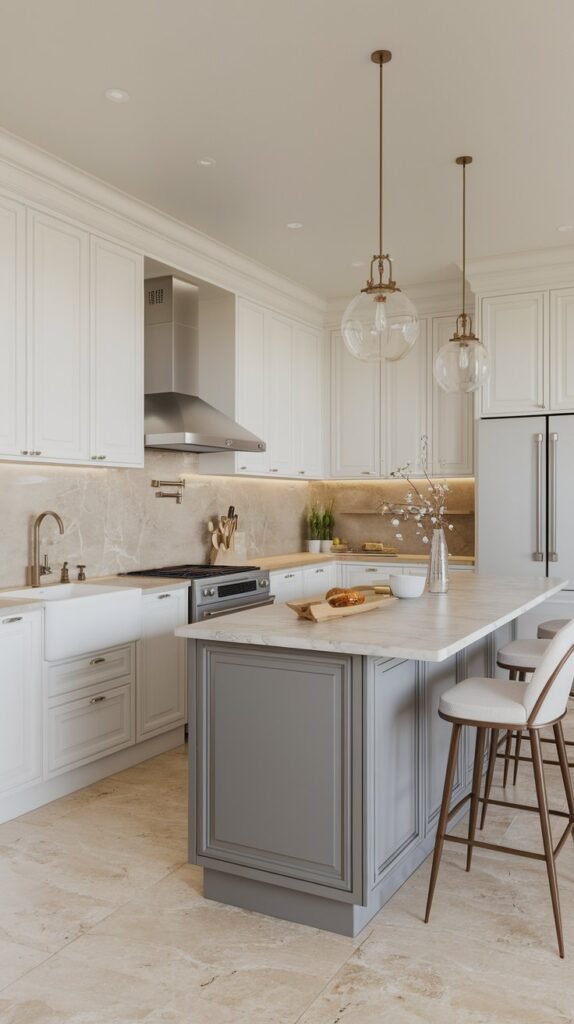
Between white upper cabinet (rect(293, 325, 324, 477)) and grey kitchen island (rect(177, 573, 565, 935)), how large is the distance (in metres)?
3.61

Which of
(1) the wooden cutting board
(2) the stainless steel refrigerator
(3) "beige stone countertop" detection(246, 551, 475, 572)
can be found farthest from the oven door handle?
(2) the stainless steel refrigerator

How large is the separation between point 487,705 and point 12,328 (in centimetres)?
265

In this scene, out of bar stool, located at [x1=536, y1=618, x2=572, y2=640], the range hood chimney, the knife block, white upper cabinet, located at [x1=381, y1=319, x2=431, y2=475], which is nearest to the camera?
bar stool, located at [x1=536, y1=618, x2=572, y2=640]

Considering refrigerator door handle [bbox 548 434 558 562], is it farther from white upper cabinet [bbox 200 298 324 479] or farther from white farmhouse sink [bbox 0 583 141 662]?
white farmhouse sink [bbox 0 583 141 662]

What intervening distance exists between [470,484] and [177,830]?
3.98 metres

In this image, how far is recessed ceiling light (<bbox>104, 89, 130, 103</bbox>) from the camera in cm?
316

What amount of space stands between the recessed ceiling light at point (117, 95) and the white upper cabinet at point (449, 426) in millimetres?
3481

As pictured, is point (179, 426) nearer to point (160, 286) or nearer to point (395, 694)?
point (160, 286)

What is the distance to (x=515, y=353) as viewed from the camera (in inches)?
214

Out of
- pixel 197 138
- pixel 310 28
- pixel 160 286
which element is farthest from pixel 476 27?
pixel 160 286

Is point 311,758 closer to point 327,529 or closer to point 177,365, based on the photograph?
point 177,365

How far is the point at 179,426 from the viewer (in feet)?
15.2

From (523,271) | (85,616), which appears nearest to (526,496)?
(523,271)

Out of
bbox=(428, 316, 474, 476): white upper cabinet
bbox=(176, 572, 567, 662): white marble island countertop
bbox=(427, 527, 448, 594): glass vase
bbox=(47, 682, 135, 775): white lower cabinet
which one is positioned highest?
bbox=(428, 316, 474, 476): white upper cabinet
